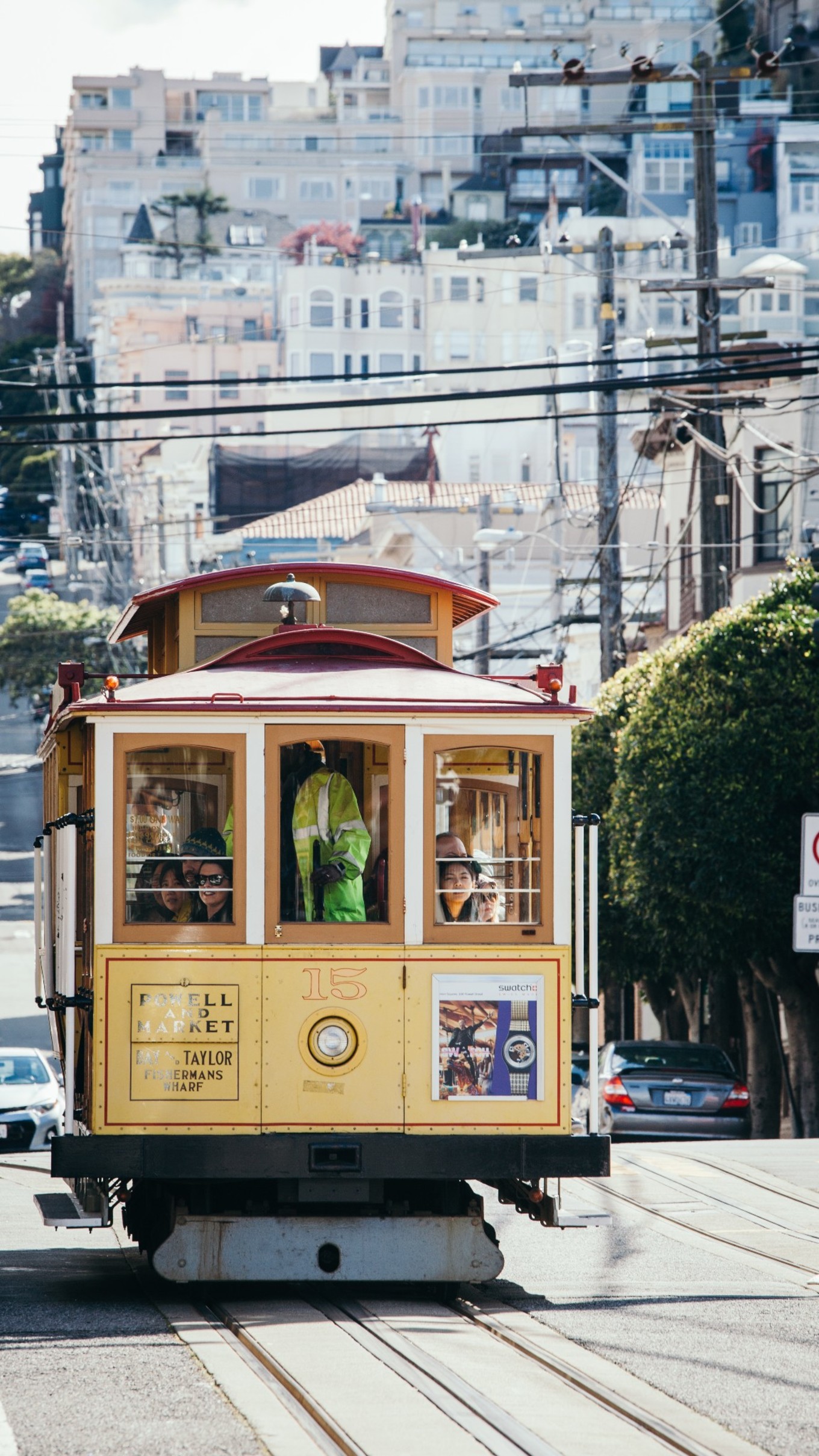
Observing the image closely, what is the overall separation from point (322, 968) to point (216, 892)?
0.60 metres

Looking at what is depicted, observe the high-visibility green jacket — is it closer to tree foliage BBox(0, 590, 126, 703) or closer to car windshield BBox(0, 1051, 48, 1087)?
car windshield BBox(0, 1051, 48, 1087)

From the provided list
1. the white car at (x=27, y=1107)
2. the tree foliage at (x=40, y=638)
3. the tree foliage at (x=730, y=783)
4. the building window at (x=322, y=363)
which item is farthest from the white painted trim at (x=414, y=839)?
the building window at (x=322, y=363)

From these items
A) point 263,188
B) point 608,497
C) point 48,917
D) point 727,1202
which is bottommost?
point 727,1202

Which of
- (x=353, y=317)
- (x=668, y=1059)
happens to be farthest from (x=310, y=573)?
→ (x=353, y=317)

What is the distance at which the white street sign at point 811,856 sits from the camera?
13.9 m

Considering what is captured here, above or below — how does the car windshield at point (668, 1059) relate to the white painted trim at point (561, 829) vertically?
below

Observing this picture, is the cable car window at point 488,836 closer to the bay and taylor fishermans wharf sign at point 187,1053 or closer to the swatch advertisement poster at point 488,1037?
the swatch advertisement poster at point 488,1037

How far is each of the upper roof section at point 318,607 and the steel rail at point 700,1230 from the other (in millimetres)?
3907

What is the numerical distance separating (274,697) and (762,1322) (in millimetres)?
3629

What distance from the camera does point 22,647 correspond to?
7250 centimetres

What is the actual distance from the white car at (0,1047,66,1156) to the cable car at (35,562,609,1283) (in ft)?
42.9

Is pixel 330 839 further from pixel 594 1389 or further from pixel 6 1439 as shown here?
pixel 6 1439

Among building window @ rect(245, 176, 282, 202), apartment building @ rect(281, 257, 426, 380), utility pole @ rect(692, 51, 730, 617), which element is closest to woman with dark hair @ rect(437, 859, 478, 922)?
utility pole @ rect(692, 51, 730, 617)

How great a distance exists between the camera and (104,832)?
9.85 m
